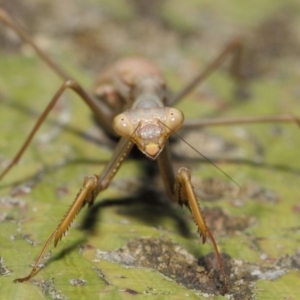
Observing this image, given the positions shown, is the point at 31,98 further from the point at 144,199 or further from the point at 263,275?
the point at 263,275

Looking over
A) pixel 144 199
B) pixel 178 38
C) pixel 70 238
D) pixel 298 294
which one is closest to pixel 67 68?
pixel 178 38

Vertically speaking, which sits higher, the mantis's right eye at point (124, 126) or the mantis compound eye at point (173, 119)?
the mantis compound eye at point (173, 119)

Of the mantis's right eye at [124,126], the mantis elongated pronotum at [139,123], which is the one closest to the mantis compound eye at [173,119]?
the mantis elongated pronotum at [139,123]

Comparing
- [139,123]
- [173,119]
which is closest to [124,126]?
[139,123]

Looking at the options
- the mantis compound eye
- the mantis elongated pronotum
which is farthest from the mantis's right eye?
the mantis compound eye

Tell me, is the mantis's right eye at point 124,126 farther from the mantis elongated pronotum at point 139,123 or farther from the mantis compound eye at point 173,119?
the mantis compound eye at point 173,119

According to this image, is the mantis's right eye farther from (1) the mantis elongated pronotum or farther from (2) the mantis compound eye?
(2) the mantis compound eye

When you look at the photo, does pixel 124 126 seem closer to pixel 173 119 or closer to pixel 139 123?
pixel 139 123
